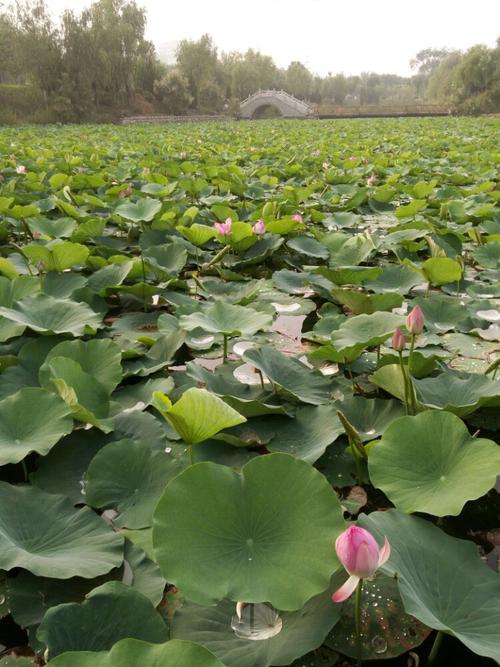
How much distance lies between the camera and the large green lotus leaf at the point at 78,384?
106cm

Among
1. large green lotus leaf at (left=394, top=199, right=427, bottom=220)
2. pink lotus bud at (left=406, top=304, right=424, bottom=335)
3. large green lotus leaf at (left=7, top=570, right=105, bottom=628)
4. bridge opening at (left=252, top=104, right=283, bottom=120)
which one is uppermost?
bridge opening at (left=252, top=104, right=283, bottom=120)

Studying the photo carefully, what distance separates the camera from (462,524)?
898mm

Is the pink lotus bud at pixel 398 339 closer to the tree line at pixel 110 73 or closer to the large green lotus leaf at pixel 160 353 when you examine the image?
the large green lotus leaf at pixel 160 353

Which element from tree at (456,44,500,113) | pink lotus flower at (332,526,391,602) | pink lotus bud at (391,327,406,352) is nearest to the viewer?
pink lotus flower at (332,526,391,602)

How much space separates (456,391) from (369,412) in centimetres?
18

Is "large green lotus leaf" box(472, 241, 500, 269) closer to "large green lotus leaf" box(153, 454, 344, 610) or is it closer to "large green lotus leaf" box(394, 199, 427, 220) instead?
"large green lotus leaf" box(394, 199, 427, 220)

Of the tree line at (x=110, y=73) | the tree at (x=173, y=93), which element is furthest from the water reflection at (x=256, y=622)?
the tree at (x=173, y=93)

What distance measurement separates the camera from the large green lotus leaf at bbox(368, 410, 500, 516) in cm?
80

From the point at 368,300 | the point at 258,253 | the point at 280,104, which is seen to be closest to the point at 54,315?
the point at 368,300

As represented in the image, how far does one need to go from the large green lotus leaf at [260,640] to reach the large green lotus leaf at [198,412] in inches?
10.0

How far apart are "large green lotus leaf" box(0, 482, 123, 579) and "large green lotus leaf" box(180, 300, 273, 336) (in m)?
0.56

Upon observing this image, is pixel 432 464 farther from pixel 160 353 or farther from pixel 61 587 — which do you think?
pixel 160 353

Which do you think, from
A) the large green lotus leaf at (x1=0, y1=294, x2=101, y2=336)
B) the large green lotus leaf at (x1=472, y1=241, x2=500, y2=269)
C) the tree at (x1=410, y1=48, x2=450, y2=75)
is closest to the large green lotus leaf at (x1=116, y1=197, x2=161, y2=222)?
the large green lotus leaf at (x1=0, y1=294, x2=101, y2=336)

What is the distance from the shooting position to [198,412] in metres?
0.83
